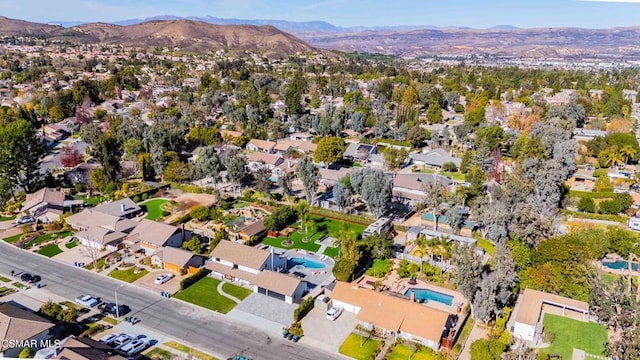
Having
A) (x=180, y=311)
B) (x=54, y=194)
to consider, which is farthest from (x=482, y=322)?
(x=54, y=194)

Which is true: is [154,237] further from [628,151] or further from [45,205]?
[628,151]

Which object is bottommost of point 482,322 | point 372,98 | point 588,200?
point 482,322

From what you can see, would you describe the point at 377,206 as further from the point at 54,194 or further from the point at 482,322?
the point at 54,194

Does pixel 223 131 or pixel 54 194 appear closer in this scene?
pixel 54 194

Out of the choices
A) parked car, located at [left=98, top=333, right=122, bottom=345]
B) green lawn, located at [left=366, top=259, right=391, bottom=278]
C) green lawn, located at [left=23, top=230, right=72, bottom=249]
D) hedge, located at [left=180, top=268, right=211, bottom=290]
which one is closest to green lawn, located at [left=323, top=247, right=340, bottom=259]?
green lawn, located at [left=366, top=259, right=391, bottom=278]

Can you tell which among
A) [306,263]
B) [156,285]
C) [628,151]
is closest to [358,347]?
[306,263]

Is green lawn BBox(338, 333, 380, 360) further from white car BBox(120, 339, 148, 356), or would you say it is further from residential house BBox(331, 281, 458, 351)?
white car BBox(120, 339, 148, 356)
